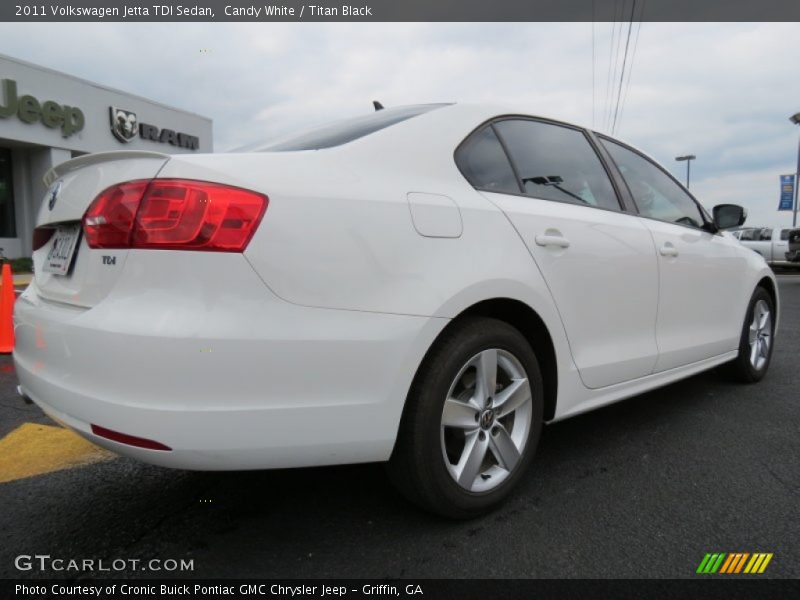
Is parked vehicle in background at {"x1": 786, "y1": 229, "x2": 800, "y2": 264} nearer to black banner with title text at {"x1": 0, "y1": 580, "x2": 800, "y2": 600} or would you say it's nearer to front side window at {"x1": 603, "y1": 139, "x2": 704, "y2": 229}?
front side window at {"x1": 603, "y1": 139, "x2": 704, "y2": 229}

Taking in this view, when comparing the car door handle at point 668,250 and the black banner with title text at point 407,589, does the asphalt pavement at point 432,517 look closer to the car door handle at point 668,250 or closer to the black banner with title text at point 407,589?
the black banner with title text at point 407,589

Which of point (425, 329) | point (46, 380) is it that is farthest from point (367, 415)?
point (46, 380)

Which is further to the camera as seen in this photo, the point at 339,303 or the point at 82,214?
the point at 82,214

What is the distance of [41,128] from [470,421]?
19.0m

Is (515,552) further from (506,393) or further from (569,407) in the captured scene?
(569,407)

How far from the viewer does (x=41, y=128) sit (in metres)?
16.8

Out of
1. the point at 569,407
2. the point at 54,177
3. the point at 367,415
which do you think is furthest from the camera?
the point at 569,407

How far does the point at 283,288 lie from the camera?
1626 millimetres

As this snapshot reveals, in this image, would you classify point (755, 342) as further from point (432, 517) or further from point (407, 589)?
point (407, 589)

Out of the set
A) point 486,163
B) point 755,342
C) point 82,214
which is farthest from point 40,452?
point 755,342

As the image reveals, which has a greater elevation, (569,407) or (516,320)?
(516,320)

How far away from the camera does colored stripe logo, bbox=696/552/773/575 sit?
181 centimetres

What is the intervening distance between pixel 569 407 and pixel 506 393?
1.45 feet

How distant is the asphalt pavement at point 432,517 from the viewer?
185 centimetres
